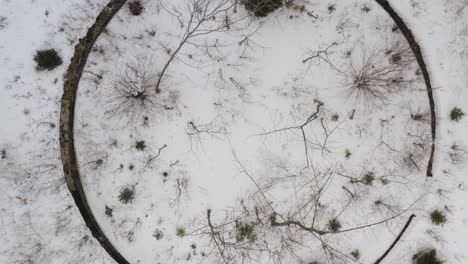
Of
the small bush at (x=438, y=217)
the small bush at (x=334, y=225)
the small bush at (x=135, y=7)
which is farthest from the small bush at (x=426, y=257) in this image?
the small bush at (x=135, y=7)

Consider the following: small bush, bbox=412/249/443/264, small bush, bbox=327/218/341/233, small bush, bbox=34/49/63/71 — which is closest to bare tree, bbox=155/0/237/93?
small bush, bbox=34/49/63/71

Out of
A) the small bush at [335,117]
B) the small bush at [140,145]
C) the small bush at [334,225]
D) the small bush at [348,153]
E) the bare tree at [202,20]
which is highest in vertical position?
the bare tree at [202,20]

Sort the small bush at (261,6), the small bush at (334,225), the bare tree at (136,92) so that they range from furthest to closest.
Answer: the small bush at (334,225)
the bare tree at (136,92)
the small bush at (261,6)

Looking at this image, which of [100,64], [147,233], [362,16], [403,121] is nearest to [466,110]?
[403,121]

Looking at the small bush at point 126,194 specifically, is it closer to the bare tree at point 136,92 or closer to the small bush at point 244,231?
the bare tree at point 136,92

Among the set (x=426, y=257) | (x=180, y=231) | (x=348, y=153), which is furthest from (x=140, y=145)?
(x=426, y=257)

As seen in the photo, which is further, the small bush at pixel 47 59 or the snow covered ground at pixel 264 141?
the snow covered ground at pixel 264 141
